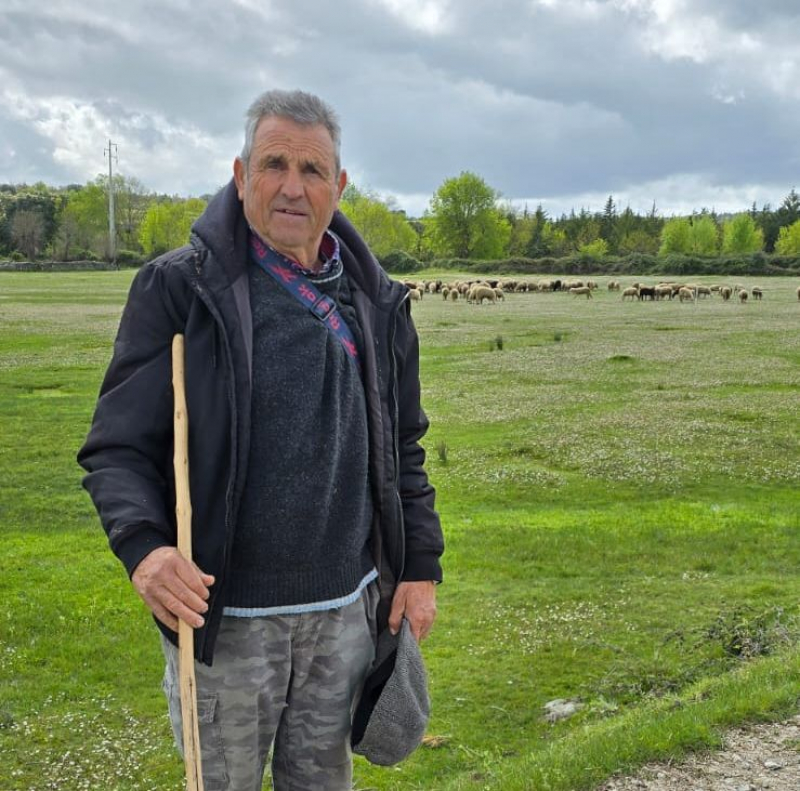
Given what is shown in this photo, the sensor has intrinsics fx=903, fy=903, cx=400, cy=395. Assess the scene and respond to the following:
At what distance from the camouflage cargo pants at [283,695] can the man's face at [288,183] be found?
1.38 meters

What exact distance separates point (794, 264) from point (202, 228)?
104428 mm

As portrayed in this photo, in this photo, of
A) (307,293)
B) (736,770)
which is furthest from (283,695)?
(736,770)

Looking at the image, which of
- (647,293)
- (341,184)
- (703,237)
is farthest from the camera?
(703,237)

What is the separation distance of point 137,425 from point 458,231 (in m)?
132

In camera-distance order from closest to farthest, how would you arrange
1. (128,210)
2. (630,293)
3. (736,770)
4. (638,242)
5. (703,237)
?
1. (736,770)
2. (630,293)
3. (638,242)
4. (703,237)
5. (128,210)

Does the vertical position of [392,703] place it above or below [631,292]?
below

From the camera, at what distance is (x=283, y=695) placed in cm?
333

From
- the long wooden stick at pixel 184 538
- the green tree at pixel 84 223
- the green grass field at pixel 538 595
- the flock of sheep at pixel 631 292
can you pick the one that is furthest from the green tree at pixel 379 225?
the long wooden stick at pixel 184 538

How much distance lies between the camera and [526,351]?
3159 cm

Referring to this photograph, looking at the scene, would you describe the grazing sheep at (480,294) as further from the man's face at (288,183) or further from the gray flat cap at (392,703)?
the man's face at (288,183)

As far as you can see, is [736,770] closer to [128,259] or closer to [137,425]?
[137,425]

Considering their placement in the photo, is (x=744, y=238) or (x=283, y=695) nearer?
(x=283, y=695)

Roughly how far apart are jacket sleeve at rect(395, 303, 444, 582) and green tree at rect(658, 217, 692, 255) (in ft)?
434

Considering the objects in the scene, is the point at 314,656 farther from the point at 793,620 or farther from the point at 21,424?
the point at 21,424
